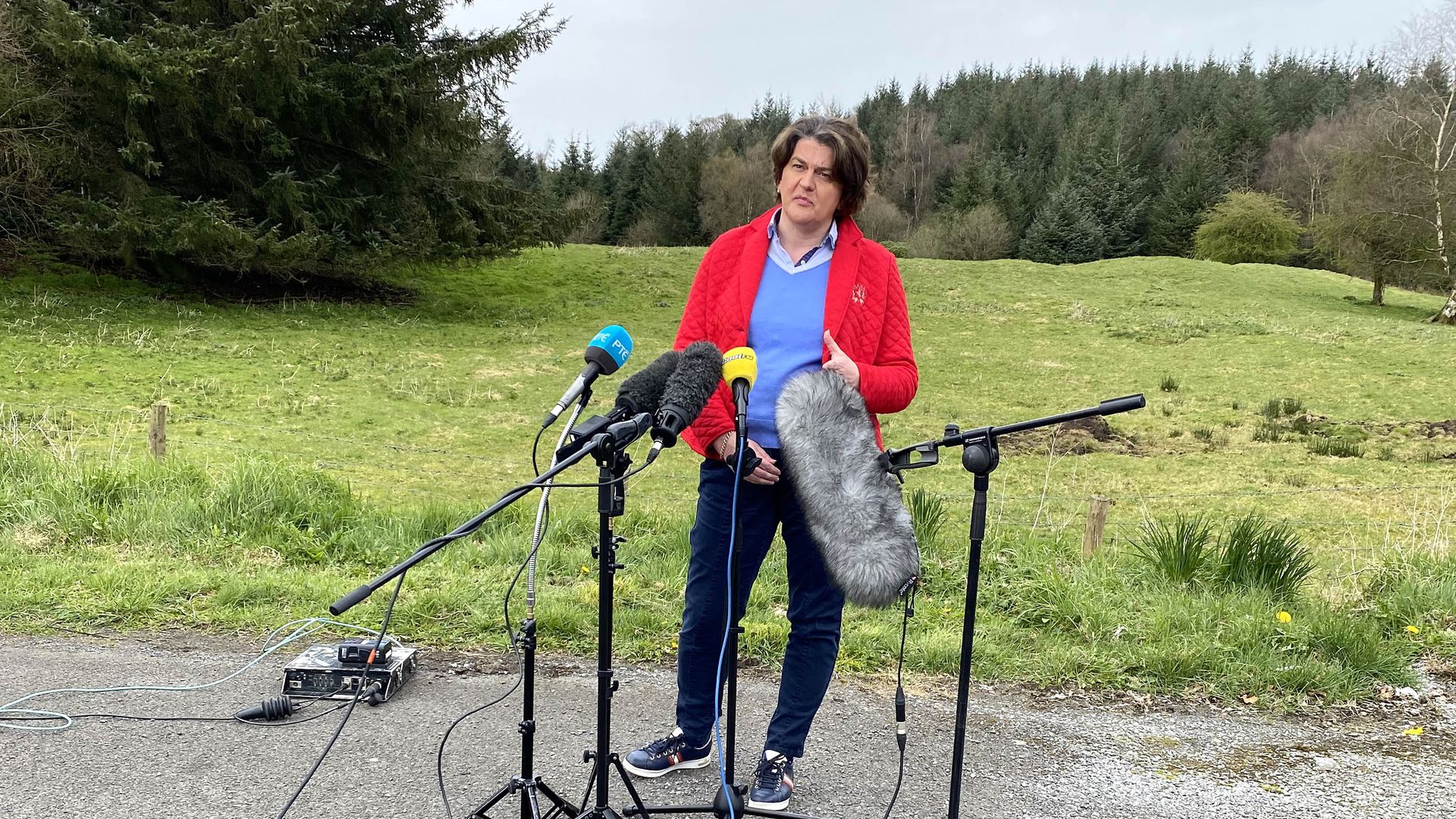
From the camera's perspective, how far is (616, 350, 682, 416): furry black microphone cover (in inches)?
88.5

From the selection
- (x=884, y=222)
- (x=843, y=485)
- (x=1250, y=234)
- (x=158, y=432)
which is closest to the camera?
(x=843, y=485)

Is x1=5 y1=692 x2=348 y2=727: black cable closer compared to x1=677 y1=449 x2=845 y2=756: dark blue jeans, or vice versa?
x1=677 y1=449 x2=845 y2=756: dark blue jeans

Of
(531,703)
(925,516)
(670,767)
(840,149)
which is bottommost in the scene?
(670,767)

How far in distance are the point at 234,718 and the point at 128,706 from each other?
443 mm

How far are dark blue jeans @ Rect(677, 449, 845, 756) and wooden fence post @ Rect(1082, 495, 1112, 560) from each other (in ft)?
10.8

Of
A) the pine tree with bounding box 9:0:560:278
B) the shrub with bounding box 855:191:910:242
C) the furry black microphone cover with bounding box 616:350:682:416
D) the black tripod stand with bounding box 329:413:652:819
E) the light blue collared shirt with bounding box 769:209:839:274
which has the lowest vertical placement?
the black tripod stand with bounding box 329:413:652:819

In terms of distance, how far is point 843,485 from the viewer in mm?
2766

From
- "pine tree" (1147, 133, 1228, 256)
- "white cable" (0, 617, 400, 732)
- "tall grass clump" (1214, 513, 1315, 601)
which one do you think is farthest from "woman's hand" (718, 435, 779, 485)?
"pine tree" (1147, 133, 1228, 256)

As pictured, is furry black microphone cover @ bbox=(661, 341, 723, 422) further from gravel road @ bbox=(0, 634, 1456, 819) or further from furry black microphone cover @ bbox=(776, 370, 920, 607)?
gravel road @ bbox=(0, 634, 1456, 819)

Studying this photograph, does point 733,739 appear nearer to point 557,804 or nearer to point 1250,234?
point 557,804

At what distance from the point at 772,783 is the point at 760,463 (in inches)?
42.1

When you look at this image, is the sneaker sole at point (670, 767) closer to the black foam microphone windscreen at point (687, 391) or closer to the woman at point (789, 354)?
the woman at point (789, 354)

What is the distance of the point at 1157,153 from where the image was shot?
63.5 metres

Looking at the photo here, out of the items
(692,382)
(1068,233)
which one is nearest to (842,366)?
(692,382)
